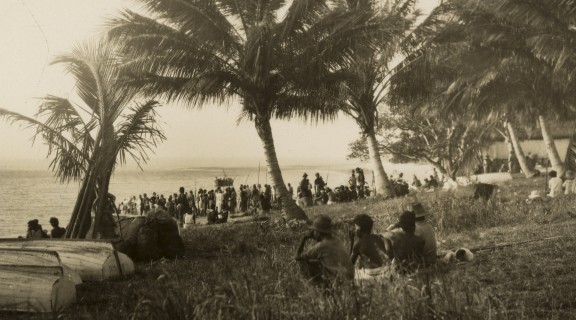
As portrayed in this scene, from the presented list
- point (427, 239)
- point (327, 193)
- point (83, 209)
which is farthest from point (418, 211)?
point (327, 193)

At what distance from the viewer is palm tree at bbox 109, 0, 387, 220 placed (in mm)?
13664

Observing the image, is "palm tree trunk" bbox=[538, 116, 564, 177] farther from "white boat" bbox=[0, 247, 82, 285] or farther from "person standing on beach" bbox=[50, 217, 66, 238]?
"white boat" bbox=[0, 247, 82, 285]

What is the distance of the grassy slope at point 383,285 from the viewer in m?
4.21

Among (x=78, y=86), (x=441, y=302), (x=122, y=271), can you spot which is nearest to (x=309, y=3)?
(x=78, y=86)

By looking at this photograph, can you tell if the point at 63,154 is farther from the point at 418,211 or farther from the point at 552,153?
the point at 552,153

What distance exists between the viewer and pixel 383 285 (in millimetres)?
4785

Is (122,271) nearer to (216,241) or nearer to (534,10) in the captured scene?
(216,241)

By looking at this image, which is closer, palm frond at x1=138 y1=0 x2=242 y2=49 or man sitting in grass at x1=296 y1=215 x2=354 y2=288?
man sitting in grass at x1=296 y1=215 x2=354 y2=288

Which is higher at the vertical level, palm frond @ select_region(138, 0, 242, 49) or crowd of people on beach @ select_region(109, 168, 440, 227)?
palm frond @ select_region(138, 0, 242, 49)

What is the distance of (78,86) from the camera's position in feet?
43.3

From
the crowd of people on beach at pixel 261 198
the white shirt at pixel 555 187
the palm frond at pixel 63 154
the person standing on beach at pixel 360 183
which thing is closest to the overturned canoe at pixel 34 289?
the palm frond at pixel 63 154

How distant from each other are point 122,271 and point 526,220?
24.5 ft

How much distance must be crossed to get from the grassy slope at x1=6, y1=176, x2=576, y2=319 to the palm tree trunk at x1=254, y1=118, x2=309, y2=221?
63cm

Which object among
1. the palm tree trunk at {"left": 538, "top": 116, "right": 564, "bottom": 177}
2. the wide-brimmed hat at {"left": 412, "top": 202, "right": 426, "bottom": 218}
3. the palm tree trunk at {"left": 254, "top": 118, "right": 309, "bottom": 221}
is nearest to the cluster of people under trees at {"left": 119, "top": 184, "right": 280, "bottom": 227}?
the palm tree trunk at {"left": 254, "top": 118, "right": 309, "bottom": 221}
